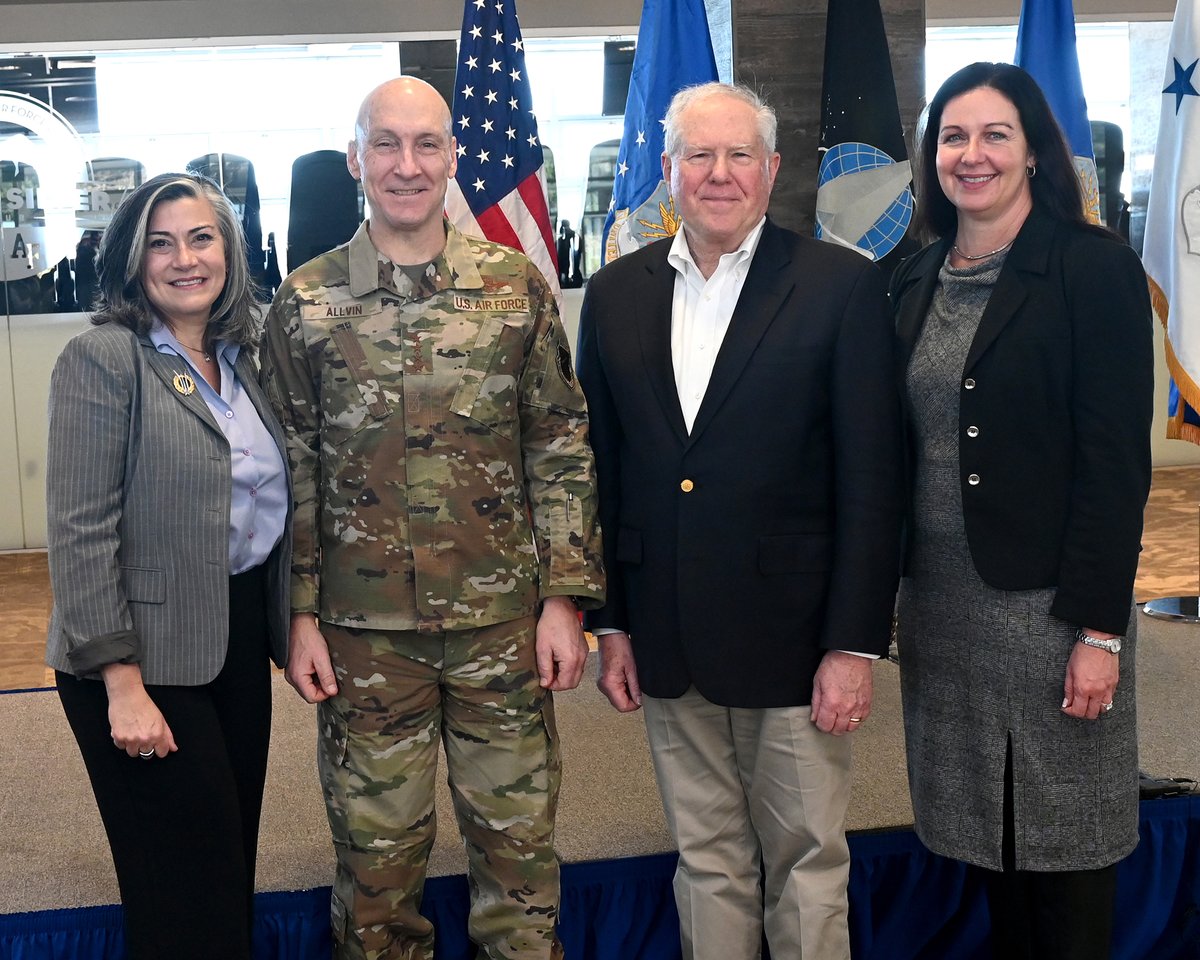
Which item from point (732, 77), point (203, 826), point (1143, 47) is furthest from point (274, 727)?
point (1143, 47)

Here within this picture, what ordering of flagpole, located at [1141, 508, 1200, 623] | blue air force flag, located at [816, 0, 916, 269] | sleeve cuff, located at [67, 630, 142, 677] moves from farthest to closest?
1. flagpole, located at [1141, 508, 1200, 623]
2. blue air force flag, located at [816, 0, 916, 269]
3. sleeve cuff, located at [67, 630, 142, 677]

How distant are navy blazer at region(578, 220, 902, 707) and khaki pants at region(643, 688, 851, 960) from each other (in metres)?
0.08

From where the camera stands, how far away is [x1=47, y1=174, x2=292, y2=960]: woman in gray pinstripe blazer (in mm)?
1695

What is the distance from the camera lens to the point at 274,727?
3.40 metres

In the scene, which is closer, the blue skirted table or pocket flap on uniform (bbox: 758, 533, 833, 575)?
pocket flap on uniform (bbox: 758, 533, 833, 575)

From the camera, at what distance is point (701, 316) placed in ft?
6.22

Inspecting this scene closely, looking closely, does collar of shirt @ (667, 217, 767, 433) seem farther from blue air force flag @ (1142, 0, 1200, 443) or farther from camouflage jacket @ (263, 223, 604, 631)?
blue air force flag @ (1142, 0, 1200, 443)

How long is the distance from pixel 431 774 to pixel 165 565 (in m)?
0.56

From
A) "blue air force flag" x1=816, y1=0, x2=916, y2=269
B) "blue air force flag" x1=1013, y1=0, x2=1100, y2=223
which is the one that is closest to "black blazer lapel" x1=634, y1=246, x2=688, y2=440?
"blue air force flag" x1=816, y1=0, x2=916, y2=269

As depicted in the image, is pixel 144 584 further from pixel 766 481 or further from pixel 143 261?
pixel 766 481

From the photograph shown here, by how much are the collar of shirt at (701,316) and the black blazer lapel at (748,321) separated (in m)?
0.02

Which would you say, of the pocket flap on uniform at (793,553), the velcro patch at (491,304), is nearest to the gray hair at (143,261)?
the velcro patch at (491,304)

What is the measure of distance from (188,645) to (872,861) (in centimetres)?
150

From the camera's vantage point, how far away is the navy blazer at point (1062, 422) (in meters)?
1.75
